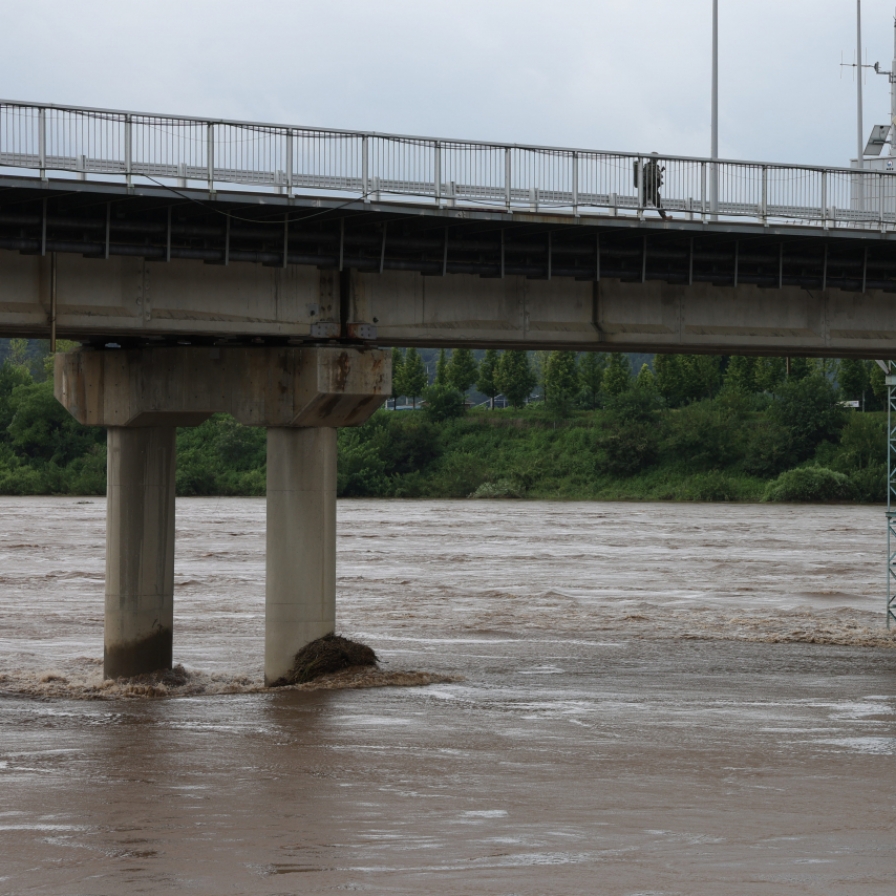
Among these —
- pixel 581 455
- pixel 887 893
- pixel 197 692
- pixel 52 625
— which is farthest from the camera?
pixel 581 455

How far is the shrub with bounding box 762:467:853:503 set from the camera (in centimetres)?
9500

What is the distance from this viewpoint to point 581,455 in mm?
105625

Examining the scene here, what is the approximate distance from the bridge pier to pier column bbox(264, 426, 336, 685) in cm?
2

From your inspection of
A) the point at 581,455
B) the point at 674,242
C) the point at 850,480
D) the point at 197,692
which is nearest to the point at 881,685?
the point at 674,242

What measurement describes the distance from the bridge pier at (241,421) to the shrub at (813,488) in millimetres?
73356

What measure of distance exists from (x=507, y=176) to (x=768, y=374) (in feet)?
323

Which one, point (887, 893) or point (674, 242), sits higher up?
point (674, 242)

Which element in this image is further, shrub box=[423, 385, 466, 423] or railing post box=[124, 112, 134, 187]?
shrub box=[423, 385, 466, 423]

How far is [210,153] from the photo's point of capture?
2292cm

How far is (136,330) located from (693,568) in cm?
A: 3198

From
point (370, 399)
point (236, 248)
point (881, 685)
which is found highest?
point (236, 248)

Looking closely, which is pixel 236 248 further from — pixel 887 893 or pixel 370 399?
pixel 887 893

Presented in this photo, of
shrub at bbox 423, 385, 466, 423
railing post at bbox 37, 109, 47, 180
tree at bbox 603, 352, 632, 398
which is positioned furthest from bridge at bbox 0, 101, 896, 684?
tree at bbox 603, 352, 632, 398

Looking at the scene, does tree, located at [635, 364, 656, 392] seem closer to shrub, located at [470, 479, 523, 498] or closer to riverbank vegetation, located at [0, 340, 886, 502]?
riverbank vegetation, located at [0, 340, 886, 502]
